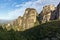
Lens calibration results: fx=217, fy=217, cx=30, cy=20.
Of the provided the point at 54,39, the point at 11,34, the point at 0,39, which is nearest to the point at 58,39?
the point at 54,39

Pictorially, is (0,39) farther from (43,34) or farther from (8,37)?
(43,34)

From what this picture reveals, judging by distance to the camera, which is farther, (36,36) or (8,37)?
(36,36)

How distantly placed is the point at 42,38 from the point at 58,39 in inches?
341

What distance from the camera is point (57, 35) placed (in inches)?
4274

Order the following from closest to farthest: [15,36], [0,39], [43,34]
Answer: [0,39] → [15,36] → [43,34]

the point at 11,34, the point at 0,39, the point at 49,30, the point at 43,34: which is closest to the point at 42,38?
the point at 43,34

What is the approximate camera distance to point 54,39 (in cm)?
10450

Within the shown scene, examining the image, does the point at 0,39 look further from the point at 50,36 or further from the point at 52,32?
the point at 52,32

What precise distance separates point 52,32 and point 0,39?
193 ft

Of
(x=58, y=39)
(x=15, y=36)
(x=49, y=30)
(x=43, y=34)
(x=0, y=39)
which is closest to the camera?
(x=0, y=39)

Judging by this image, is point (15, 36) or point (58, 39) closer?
point (15, 36)

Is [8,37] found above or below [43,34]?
above

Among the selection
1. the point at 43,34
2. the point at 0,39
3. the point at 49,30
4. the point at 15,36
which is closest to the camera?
the point at 0,39

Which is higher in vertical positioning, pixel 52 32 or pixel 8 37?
pixel 8 37
